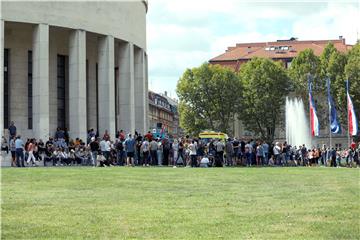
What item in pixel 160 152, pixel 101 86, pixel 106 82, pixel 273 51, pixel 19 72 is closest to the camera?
pixel 160 152

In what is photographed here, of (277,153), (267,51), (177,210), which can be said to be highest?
(267,51)

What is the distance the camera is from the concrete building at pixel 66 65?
141 ft

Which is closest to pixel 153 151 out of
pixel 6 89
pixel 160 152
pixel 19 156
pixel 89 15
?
pixel 160 152

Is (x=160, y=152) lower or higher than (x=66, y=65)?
lower

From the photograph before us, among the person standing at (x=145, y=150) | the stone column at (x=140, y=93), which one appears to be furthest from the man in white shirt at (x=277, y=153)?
the stone column at (x=140, y=93)

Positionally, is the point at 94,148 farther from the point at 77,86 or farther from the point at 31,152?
the point at 77,86

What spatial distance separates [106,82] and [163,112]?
113855 millimetres

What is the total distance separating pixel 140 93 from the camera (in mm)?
54594

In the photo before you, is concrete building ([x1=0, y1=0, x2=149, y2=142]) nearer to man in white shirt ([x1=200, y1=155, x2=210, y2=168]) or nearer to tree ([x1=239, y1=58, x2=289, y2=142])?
man in white shirt ([x1=200, y1=155, x2=210, y2=168])

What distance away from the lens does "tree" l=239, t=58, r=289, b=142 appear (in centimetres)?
8706

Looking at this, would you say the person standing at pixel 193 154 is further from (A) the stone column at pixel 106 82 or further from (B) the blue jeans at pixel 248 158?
(A) the stone column at pixel 106 82

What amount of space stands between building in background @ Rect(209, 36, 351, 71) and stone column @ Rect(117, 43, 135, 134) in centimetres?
6062

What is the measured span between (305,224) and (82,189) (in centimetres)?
729

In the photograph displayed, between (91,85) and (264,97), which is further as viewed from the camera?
(264,97)
